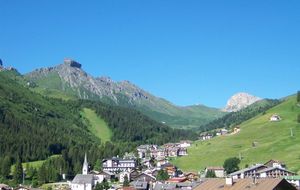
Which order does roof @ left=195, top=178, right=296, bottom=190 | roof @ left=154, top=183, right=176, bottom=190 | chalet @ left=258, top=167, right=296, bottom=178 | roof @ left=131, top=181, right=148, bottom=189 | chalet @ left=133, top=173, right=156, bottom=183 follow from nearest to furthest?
roof @ left=195, top=178, right=296, bottom=190
roof @ left=154, top=183, right=176, bottom=190
roof @ left=131, top=181, right=148, bottom=189
chalet @ left=258, top=167, right=296, bottom=178
chalet @ left=133, top=173, right=156, bottom=183

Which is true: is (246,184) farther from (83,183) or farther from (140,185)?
(83,183)

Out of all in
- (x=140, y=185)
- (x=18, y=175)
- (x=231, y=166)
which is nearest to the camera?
(x=140, y=185)

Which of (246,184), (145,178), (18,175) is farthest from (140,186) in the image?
(246,184)

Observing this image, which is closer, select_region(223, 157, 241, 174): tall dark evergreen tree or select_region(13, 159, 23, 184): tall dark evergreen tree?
select_region(13, 159, 23, 184): tall dark evergreen tree

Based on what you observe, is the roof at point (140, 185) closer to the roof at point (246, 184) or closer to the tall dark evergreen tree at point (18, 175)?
the tall dark evergreen tree at point (18, 175)

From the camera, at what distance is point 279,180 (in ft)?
227

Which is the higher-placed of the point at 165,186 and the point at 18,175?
the point at 18,175

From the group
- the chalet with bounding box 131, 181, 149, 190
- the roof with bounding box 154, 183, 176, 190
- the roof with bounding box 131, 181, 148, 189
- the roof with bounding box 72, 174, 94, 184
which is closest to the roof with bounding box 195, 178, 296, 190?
the roof with bounding box 154, 183, 176, 190

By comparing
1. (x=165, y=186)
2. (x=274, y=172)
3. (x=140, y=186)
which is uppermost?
(x=274, y=172)

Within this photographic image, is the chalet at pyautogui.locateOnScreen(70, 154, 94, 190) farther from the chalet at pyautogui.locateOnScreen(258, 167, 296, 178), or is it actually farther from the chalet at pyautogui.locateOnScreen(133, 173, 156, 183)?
the chalet at pyautogui.locateOnScreen(258, 167, 296, 178)

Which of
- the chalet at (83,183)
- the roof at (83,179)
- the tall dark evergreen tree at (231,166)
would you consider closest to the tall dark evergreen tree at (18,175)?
the chalet at (83,183)

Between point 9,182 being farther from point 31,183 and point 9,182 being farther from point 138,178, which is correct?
point 138,178

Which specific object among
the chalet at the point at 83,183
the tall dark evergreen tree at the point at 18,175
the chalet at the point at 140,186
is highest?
the tall dark evergreen tree at the point at 18,175

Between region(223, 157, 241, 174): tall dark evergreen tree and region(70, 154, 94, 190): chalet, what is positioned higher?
region(223, 157, 241, 174): tall dark evergreen tree
